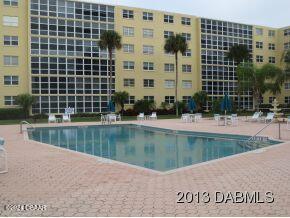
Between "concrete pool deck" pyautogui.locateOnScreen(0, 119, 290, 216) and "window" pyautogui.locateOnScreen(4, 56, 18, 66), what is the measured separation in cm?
3240

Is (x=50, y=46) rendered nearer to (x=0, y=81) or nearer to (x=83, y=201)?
(x=0, y=81)

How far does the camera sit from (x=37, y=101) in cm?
4050

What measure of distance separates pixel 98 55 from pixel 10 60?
10713 millimetres

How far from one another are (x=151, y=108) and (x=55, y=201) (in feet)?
130

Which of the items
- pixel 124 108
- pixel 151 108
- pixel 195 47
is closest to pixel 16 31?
pixel 124 108

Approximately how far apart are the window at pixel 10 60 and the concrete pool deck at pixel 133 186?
3240cm

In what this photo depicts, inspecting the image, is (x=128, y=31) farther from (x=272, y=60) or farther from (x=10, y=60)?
(x=272, y=60)

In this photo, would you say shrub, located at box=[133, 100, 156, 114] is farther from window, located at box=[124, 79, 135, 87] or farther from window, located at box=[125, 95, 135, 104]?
window, located at box=[124, 79, 135, 87]

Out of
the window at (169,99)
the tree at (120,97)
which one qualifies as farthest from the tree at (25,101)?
the window at (169,99)

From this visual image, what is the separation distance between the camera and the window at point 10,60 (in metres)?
39.7

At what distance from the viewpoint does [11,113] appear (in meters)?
38.2

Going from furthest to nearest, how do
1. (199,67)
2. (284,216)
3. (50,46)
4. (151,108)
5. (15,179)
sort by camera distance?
1. (199,67)
2. (151,108)
3. (50,46)
4. (15,179)
5. (284,216)

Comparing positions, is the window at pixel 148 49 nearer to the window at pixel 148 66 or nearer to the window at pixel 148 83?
the window at pixel 148 66

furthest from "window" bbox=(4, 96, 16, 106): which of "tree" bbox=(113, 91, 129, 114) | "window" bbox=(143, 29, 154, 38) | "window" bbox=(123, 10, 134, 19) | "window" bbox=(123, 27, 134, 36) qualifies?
"window" bbox=(143, 29, 154, 38)
